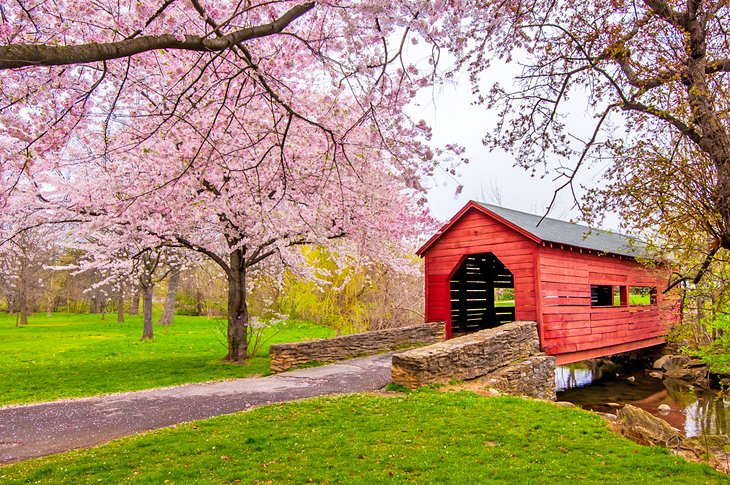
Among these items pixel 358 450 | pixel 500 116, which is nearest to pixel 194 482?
pixel 358 450

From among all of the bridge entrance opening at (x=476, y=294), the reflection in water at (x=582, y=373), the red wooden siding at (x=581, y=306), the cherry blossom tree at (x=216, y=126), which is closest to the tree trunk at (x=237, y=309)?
the cherry blossom tree at (x=216, y=126)

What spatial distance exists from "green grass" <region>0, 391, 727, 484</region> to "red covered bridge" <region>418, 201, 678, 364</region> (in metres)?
5.26

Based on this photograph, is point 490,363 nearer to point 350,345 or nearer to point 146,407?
point 350,345

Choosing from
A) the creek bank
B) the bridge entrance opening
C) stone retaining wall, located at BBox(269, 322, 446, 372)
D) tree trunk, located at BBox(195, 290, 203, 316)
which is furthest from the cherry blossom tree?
tree trunk, located at BBox(195, 290, 203, 316)

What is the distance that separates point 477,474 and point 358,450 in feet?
4.66

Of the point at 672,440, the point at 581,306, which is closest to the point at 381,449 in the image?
the point at 672,440

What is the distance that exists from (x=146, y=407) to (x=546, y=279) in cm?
986

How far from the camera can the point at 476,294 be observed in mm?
17328

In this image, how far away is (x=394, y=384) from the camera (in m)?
8.62

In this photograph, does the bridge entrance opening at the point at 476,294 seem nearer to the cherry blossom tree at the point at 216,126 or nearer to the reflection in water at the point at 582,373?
the reflection in water at the point at 582,373

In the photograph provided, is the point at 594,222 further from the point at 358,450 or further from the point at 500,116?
the point at 358,450

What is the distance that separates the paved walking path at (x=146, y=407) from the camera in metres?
5.96

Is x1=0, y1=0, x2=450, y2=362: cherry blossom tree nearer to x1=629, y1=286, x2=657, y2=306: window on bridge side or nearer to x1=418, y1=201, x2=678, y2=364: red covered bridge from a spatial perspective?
x1=418, y1=201, x2=678, y2=364: red covered bridge

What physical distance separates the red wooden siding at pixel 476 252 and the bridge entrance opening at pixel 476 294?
5.65ft
